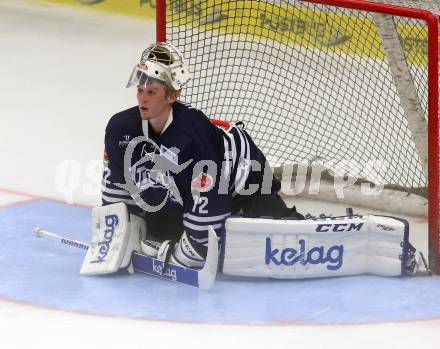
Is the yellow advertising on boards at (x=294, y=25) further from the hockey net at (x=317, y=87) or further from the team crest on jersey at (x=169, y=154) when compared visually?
the team crest on jersey at (x=169, y=154)

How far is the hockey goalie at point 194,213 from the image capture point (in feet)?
14.1

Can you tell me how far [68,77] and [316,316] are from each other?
11.7 ft

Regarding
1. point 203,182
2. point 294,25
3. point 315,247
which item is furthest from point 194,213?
point 294,25

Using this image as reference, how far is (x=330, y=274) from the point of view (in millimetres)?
4469

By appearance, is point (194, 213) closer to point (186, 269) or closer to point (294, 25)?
point (186, 269)

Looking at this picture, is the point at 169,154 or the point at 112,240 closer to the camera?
the point at 169,154

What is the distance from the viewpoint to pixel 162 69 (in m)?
4.25

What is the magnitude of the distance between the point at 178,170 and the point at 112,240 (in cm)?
38

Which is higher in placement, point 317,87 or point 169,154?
point 317,87

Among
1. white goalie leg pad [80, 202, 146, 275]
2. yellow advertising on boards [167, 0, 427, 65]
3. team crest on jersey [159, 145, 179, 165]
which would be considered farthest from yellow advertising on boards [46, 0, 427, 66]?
white goalie leg pad [80, 202, 146, 275]

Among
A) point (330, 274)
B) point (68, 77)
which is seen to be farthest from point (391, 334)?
point (68, 77)

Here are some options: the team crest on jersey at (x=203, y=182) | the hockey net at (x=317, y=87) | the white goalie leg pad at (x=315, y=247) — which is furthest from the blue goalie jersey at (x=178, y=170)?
the hockey net at (x=317, y=87)

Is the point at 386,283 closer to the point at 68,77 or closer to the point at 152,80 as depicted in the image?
the point at 152,80

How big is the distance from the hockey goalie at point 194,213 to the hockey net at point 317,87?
2.07 ft
